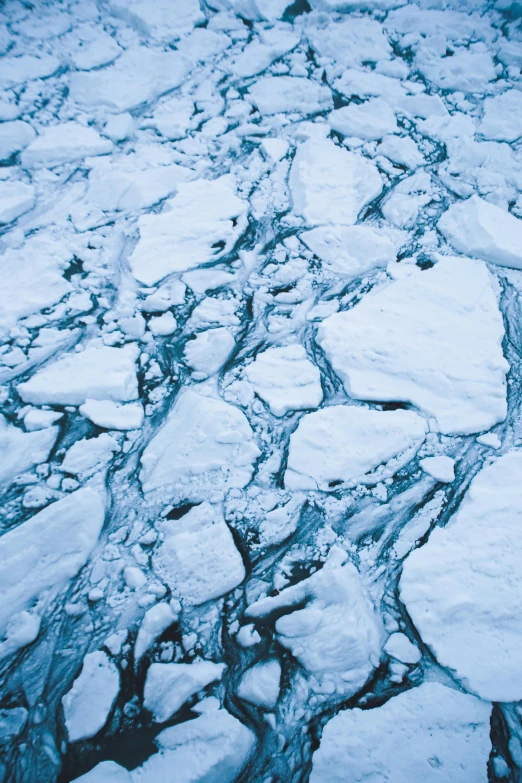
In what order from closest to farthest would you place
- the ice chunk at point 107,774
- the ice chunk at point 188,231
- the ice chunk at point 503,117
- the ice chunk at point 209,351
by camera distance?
the ice chunk at point 107,774 → the ice chunk at point 209,351 → the ice chunk at point 188,231 → the ice chunk at point 503,117

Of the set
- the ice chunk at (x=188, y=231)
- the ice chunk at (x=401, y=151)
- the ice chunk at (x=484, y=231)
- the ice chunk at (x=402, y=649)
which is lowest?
the ice chunk at (x=402, y=649)

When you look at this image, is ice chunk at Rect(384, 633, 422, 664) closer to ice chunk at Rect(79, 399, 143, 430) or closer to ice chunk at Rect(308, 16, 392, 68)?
ice chunk at Rect(79, 399, 143, 430)

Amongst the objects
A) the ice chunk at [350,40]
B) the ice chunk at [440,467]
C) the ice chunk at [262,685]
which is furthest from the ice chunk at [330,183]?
the ice chunk at [262,685]

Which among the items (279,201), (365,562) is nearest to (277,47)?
(279,201)

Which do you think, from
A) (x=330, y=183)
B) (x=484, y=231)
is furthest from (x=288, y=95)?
(x=484, y=231)

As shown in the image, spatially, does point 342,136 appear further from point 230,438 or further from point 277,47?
point 230,438

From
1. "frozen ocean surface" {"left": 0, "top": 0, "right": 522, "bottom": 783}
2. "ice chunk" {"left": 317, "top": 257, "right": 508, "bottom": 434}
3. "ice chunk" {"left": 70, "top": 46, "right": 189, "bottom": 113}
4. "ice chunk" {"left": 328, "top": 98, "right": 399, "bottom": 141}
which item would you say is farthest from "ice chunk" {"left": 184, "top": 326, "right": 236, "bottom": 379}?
"ice chunk" {"left": 70, "top": 46, "right": 189, "bottom": 113}

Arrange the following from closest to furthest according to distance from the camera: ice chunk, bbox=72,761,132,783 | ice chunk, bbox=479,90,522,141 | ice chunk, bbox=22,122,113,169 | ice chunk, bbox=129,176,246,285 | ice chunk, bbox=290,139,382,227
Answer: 1. ice chunk, bbox=72,761,132,783
2. ice chunk, bbox=129,176,246,285
3. ice chunk, bbox=290,139,382,227
4. ice chunk, bbox=22,122,113,169
5. ice chunk, bbox=479,90,522,141

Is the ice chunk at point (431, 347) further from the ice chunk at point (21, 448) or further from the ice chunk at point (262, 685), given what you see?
the ice chunk at point (21, 448)
